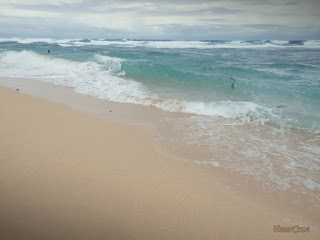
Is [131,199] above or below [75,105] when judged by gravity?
below

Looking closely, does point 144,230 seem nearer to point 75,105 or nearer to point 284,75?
point 75,105

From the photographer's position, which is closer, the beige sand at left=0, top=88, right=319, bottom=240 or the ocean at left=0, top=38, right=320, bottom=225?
the beige sand at left=0, top=88, right=319, bottom=240

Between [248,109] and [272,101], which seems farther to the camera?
[272,101]

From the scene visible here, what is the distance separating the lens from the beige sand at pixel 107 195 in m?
2.50

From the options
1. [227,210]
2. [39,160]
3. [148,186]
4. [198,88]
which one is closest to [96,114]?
[39,160]

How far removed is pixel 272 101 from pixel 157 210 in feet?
24.4

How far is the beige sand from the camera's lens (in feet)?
8.19

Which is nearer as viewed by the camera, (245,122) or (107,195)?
(107,195)

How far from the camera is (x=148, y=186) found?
322 centimetres

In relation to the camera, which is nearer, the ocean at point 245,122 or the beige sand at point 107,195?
the beige sand at point 107,195

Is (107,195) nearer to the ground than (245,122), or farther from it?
nearer to the ground

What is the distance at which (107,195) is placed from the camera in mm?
2973

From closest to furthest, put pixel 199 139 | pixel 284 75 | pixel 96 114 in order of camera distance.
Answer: pixel 199 139 → pixel 96 114 → pixel 284 75

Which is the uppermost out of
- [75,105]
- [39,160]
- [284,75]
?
[284,75]
